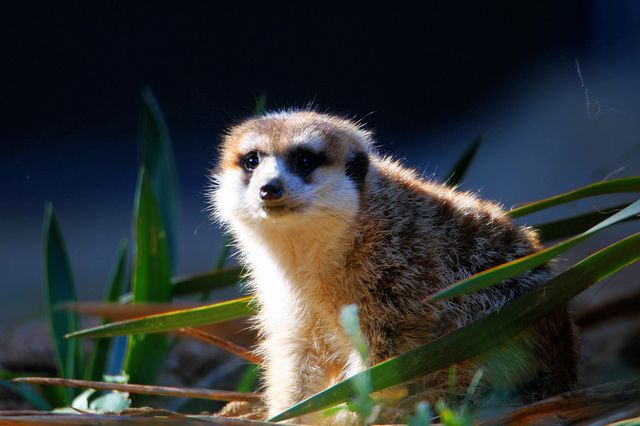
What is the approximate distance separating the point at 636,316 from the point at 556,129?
1627 millimetres

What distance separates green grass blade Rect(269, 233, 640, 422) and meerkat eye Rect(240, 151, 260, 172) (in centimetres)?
89

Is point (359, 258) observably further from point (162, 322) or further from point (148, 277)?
point (148, 277)

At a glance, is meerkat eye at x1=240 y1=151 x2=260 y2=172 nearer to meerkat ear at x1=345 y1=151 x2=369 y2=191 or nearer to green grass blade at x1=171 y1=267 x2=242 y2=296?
meerkat ear at x1=345 y1=151 x2=369 y2=191

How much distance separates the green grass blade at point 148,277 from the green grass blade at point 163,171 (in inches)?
14.6

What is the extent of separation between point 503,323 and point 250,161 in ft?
3.19

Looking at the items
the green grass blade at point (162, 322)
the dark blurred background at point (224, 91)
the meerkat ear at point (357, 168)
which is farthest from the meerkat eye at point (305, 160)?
the dark blurred background at point (224, 91)

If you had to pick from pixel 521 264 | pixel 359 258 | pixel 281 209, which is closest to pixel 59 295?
pixel 281 209

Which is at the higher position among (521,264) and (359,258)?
(359,258)

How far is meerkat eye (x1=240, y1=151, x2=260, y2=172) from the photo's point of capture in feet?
8.46

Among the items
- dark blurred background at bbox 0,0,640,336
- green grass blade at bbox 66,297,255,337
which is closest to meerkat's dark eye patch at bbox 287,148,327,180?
green grass blade at bbox 66,297,255,337

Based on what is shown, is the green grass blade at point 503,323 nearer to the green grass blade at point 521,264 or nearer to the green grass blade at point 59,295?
the green grass blade at point 521,264

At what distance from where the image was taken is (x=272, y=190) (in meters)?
2.35

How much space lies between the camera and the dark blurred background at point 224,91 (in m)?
4.93

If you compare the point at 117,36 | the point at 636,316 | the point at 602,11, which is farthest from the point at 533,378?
the point at 117,36
